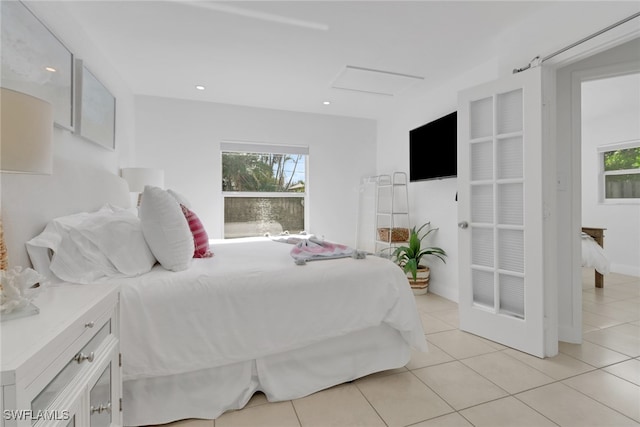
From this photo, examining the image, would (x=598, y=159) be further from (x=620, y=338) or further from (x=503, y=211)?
(x=503, y=211)

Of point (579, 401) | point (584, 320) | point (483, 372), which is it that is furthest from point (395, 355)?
point (584, 320)

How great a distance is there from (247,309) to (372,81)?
2782 mm

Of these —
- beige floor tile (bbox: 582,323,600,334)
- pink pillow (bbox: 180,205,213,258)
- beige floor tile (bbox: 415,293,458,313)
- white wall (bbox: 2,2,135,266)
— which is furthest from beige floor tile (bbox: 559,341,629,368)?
white wall (bbox: 2,2,135,266)

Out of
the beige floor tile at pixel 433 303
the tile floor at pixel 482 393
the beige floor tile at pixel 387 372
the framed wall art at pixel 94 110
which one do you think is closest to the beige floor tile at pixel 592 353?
the tile floor at pixel 482 393

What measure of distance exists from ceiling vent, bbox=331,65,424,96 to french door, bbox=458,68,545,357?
2.87 feet

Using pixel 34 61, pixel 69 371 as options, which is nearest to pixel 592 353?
pixel 69 371

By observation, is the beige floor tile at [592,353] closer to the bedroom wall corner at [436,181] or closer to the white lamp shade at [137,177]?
the bedroom wall corner at [436,181]

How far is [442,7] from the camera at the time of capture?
2092 mm

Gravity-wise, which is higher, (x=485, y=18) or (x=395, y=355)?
(x=485, y=18)

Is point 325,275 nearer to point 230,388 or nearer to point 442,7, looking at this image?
point 230,388

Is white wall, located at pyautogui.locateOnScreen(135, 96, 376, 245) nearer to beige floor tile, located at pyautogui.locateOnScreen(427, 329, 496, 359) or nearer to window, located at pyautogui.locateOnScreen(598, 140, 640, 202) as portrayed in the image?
beige floor tile, located at pyautogui.locateOnScreen(427, 329, 496, 359)

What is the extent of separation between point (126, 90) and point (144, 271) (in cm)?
271

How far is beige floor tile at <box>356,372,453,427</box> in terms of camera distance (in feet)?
5.11

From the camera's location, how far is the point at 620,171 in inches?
185
